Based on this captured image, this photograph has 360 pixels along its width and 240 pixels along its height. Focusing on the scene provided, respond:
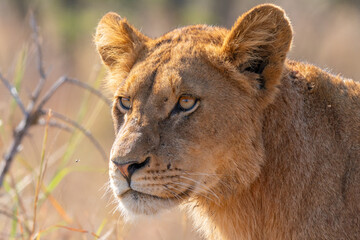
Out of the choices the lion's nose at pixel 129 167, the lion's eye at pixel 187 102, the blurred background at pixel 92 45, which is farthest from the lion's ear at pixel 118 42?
the blurred background at pixel 92 45

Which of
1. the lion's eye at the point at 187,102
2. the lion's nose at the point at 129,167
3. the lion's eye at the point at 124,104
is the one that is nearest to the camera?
the lion's nose at the point at 129,167

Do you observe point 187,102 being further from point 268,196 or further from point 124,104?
point 268,196

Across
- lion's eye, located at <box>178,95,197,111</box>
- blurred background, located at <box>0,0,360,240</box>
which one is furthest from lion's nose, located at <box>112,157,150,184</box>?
blurred background, located at <box>0,0,360,240</box>

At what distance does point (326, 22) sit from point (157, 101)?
1453 centimetres

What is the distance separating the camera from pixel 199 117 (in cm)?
351

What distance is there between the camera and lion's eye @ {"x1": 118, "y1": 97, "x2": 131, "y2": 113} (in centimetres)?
382

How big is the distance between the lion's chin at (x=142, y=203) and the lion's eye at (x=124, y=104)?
0.64m

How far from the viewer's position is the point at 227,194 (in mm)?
3637

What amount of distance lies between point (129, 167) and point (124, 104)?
0.64 m

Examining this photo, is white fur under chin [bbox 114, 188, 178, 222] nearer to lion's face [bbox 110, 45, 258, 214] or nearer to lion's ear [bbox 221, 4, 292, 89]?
lion's face [bbox 110, 45, 258, 214]

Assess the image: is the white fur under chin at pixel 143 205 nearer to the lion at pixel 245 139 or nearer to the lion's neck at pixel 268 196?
the lion at pixel 245 139

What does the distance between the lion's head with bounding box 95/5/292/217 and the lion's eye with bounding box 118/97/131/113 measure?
0.10 feet

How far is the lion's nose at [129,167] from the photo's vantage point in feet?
10.9

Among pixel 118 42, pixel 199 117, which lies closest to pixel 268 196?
pixel 199 117
